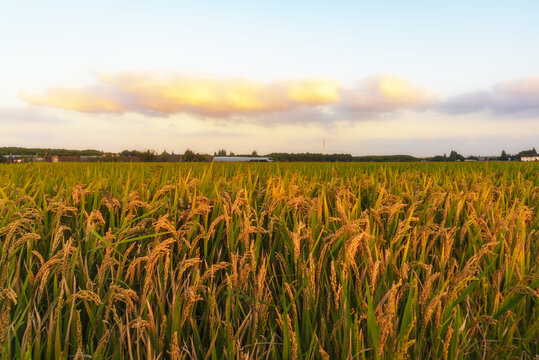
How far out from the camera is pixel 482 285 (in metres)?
1.81

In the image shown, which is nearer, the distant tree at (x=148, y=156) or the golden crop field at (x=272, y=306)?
the golden crop field at (x=272, y=306)

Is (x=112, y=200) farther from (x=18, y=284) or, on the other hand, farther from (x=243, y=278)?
(x=243, y=278)

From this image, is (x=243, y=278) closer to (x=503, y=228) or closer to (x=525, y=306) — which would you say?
(x=525, y=306)

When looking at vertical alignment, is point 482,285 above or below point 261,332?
above

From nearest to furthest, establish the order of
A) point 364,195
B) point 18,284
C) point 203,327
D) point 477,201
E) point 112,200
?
point 203,327 < point 18,284 < point 112,200 < point 477,201 < point 364,195

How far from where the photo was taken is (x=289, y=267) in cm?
194

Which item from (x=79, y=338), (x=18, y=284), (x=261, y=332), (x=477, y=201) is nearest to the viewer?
(x=79, y=338)

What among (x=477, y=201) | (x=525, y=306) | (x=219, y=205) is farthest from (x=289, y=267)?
(x=477, y=201)

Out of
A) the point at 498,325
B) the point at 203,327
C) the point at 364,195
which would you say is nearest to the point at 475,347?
the point at 498,325

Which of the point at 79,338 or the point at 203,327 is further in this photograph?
the point at 203,327

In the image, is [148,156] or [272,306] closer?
[272,306]

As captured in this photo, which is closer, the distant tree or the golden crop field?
the golden crop field

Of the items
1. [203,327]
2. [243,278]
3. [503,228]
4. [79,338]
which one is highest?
[503,228]

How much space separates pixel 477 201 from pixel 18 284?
342 centimetres
